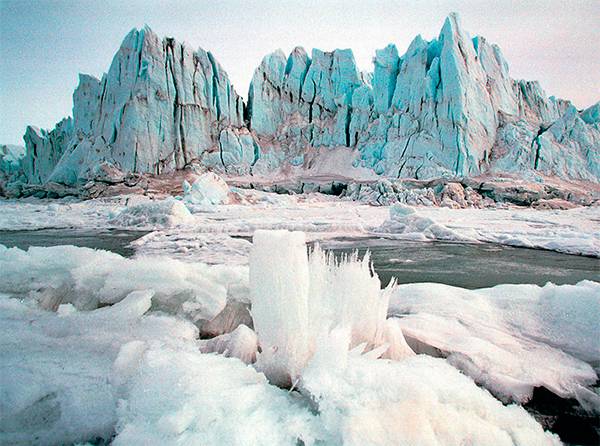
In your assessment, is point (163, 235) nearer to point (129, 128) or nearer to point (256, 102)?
point (129, 128)

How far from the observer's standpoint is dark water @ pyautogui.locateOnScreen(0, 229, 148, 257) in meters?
8.98

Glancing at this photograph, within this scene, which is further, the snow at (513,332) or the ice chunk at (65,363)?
the snow at (513,332)

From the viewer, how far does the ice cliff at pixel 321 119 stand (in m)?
31.2

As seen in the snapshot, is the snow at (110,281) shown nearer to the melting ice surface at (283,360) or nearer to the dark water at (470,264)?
the melting ice surface at (283,360)

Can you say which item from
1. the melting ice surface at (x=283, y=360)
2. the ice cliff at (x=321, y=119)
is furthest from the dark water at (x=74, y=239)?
the ice cliff at (x=321, y=119)

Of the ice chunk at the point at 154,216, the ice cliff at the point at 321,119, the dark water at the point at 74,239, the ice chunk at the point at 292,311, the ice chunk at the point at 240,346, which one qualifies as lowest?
the dark water at the point at 74,239

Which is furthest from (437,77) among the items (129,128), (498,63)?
(129,128)

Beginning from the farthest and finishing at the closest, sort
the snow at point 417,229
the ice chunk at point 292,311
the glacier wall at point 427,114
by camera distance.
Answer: the glacier wall at point 427,114 → the snow at point 417,229 → the ice chunk at point 292,311

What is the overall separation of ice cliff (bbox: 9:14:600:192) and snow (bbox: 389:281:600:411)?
29338 millimetres

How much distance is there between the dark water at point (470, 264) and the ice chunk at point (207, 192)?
13.6 metres

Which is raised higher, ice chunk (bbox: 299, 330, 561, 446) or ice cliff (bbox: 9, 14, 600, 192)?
ice cliff (bbox: 9, 14, 600, 192)

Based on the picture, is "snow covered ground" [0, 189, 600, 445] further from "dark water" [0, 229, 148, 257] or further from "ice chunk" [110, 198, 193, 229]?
"ice chunk" [110, 198, 193, 229]

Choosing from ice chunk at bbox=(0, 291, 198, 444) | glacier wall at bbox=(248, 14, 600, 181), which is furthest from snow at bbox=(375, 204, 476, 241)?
glacier wall at bbox=(248, 14, 600, 181)

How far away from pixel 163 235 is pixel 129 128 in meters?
27.1
